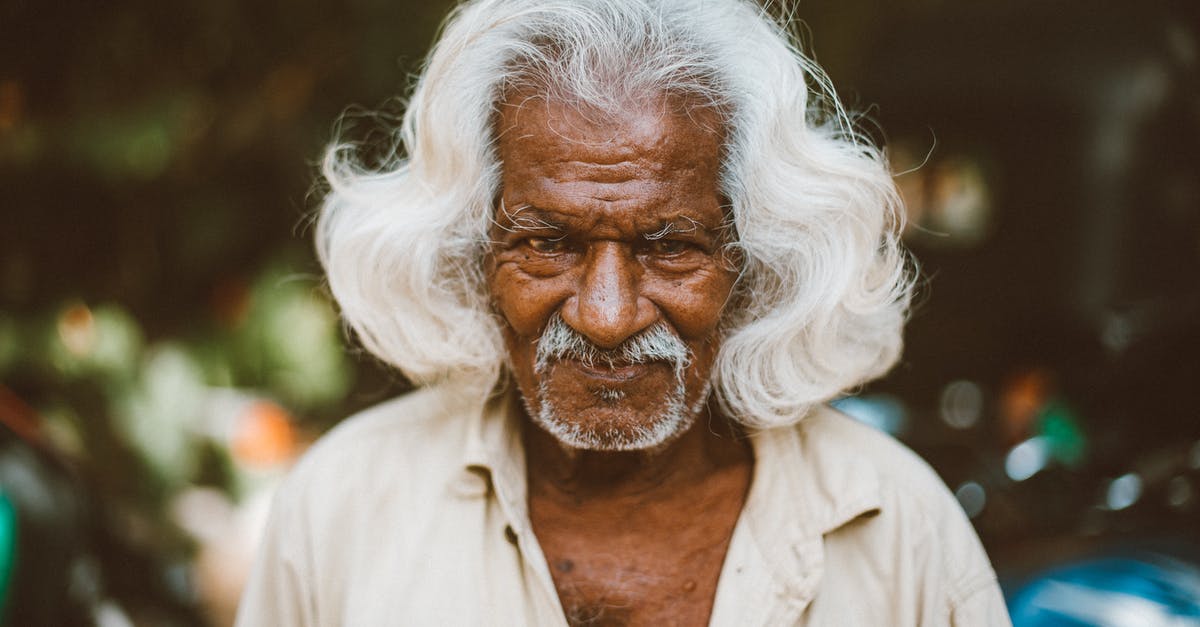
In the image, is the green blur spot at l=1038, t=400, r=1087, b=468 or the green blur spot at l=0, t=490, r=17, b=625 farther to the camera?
the green blur spot at l=1038, t=400, r=1087, b=468

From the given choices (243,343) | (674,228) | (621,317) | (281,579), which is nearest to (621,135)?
(674,228)

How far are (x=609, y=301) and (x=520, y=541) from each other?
0.44m

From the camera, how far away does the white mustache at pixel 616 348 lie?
1.66m

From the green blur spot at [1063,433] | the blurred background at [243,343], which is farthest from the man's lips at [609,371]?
the green blur spot at [1063,433]

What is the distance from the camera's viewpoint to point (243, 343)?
4.35 metres

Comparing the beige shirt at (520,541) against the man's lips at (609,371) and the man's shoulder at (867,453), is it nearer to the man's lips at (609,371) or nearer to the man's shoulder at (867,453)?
the man's shoulder at (867,453)

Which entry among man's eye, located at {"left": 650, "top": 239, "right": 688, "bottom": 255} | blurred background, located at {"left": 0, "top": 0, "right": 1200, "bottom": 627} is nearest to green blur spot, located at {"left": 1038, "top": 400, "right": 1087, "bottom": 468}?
blurred background, located at {"left": 0, "top": 0, "right": 1200, "bottom": 627}

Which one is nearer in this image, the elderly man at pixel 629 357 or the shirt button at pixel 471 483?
the elderly man at pixel 629 357

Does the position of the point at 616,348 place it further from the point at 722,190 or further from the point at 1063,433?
the point at 1063,433

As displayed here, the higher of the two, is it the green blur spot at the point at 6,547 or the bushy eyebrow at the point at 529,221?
the bushy eyebrow at the point at 529,221

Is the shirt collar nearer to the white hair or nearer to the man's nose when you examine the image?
the white hair

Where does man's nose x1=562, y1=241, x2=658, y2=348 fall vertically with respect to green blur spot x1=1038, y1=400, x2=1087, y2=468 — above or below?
above

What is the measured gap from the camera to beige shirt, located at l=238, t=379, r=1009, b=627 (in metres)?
1.66

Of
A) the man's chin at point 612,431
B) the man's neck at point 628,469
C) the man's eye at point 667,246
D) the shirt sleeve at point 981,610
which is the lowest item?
the shirt sleeve at point 981,610
